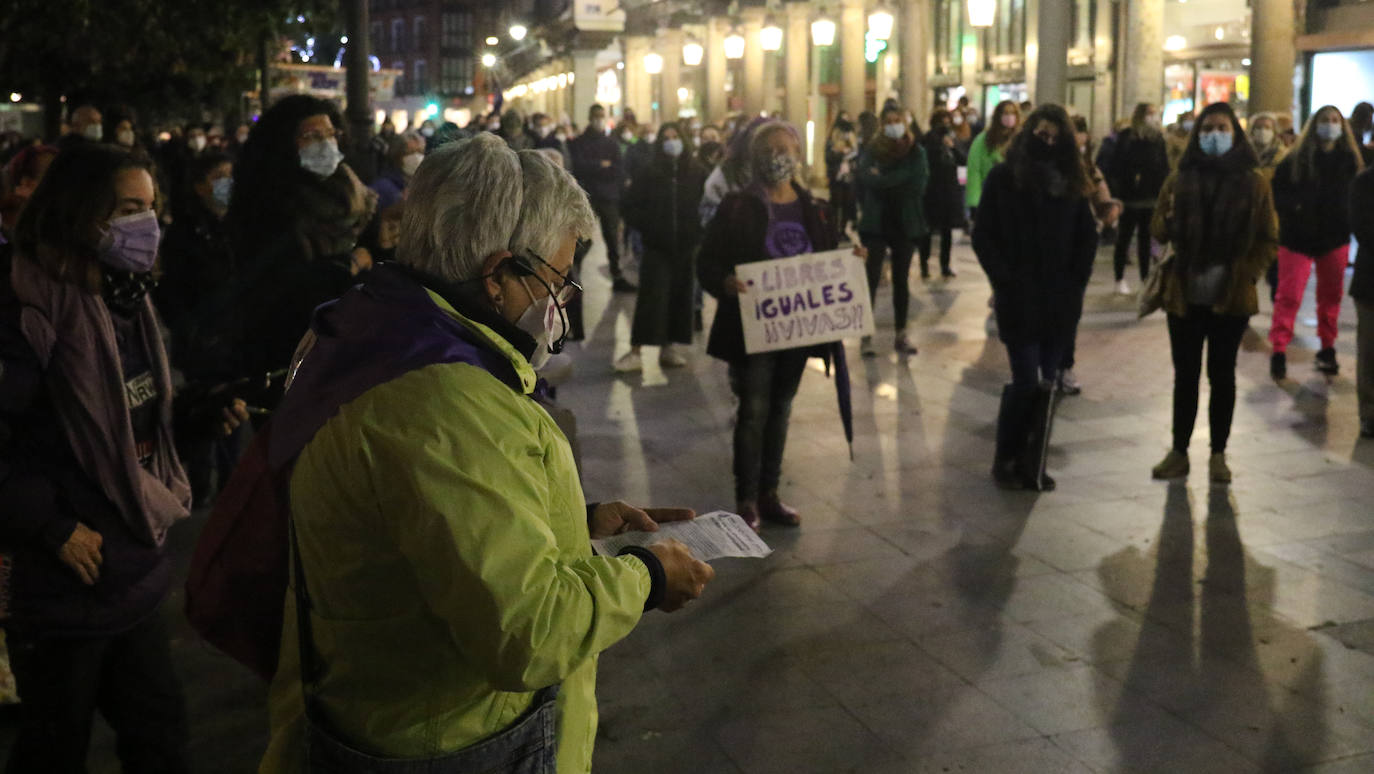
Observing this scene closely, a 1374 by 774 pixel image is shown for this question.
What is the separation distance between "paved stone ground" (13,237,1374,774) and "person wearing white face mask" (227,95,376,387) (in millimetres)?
1367

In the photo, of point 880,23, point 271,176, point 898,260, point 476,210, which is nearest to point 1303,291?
point 898,260

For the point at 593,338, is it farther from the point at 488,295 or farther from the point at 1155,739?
the point at 488,295

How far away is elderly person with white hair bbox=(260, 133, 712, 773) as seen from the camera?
2033 millimetres

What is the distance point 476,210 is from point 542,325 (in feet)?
0.78

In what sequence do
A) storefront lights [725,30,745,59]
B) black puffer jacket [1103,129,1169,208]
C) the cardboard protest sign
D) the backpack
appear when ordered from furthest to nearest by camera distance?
storefront lights [725,30,745,59], black puffer jacket [1103,129,1169,208], the cardboard protest sign, the backpack

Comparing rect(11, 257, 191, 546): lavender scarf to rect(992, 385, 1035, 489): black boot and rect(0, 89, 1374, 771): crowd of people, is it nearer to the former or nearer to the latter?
rect(0, 89, 1374, 771): crowd of people

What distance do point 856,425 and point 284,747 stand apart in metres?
6.91

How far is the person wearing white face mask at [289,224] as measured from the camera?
4609 mm

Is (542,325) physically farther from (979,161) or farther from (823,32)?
(823,32)

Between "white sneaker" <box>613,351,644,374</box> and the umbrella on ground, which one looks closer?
the umbrella on ground

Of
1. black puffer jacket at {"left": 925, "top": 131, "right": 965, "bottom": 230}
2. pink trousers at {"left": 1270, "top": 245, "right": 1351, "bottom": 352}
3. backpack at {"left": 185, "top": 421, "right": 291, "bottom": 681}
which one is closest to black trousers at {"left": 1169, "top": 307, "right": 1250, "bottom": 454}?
pink trousers at {"left": 1270, "top": 245, "right": 1351, "bottom": 352}

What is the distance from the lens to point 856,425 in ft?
29.7

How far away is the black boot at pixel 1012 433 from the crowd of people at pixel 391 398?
0.02 metres

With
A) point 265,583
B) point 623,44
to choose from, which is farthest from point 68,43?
point 623,44
